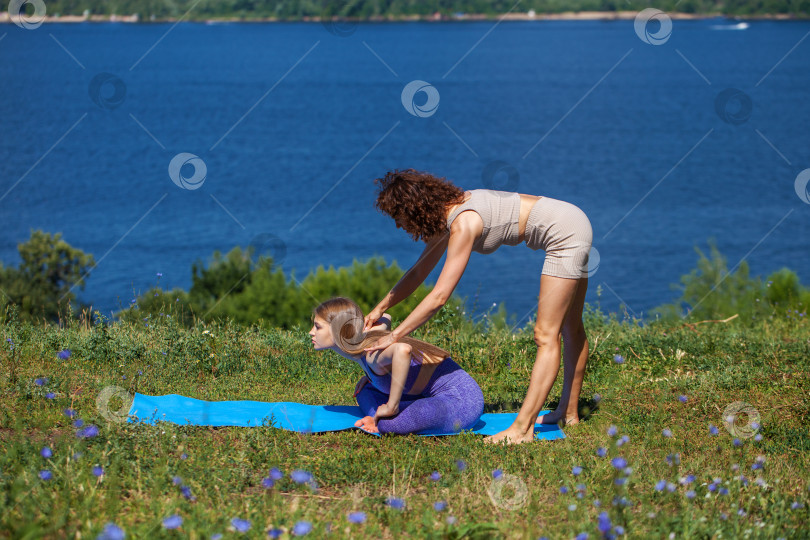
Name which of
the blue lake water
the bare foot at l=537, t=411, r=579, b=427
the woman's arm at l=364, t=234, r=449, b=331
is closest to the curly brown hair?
the woman's arm at l=364, t=234, r=449, b=331

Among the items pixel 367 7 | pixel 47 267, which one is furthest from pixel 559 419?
pixel 367 7

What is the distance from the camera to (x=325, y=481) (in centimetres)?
407

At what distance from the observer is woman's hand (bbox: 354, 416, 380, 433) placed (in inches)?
190

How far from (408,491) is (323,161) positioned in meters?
61.7

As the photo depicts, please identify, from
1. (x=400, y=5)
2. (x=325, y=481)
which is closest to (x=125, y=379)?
(x=325, y=481)

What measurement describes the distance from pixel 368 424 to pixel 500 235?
4.25ft

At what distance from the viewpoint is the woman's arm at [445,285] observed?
4426 mm

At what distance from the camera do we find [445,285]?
4445 millimetres

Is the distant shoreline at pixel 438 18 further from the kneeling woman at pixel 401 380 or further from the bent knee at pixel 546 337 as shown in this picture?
the bent knee at pixel 546 337

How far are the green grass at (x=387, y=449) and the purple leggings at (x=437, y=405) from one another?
10cm

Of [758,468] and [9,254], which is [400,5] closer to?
[9,254]

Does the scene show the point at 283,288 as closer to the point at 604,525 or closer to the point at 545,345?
the point at 545,345

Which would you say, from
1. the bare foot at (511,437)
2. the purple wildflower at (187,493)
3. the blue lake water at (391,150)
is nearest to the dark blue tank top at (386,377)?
the bare foot at (511,437)

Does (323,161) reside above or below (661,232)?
above
